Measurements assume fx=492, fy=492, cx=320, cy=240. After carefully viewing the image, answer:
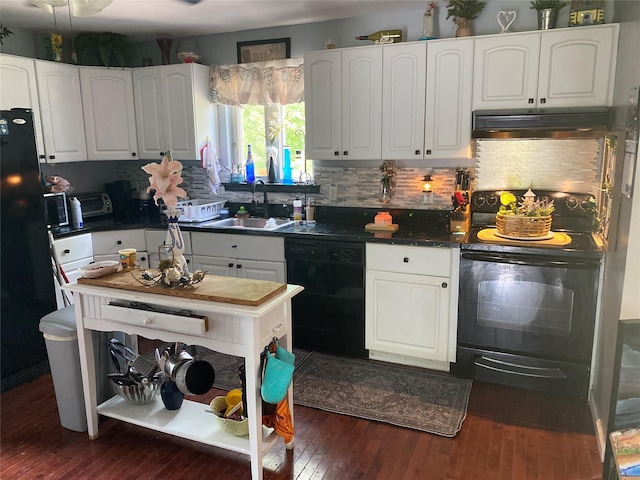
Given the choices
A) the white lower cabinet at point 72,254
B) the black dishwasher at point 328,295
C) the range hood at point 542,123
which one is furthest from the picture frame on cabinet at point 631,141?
the white lower cabinet at point 72,254

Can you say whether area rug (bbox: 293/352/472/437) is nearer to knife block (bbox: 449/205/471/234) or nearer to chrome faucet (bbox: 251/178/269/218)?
knife block (bbox: 449/205/471/234)

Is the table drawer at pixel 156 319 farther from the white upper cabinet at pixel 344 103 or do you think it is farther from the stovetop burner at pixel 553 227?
the white upper cabinet at pixel 344 103

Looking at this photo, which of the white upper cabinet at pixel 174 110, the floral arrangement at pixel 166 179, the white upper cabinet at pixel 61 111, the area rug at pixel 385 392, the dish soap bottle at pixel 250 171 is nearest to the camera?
the floral arrangement at pixel 166 179

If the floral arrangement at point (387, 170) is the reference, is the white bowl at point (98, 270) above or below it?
below

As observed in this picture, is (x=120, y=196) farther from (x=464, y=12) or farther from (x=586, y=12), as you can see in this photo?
(x=586, y=12)

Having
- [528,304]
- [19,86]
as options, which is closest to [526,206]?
[528,304]

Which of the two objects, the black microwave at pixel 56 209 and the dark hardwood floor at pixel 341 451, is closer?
the dark hardwood floor at pixel 341 451

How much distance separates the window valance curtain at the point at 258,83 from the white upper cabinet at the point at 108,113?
77 centimetres

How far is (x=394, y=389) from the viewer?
3.11m

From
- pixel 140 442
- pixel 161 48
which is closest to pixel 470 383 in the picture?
pixel 140 442

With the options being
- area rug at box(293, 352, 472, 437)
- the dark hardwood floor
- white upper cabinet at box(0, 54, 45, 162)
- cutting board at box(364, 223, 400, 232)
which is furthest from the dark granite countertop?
the dark hardwood floor

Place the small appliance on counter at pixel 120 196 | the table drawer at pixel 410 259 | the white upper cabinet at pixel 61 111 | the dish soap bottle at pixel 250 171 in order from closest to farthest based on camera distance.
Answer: the table drawer at pixel 410 259 < the white upper cabinet at pixel 61 111 < the dish soap bottle at pixel 250 171 < the small appliance on counter at pixel 120 196

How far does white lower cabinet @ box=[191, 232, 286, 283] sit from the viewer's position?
12.1 feet

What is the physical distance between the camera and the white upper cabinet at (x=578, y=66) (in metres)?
2.92
